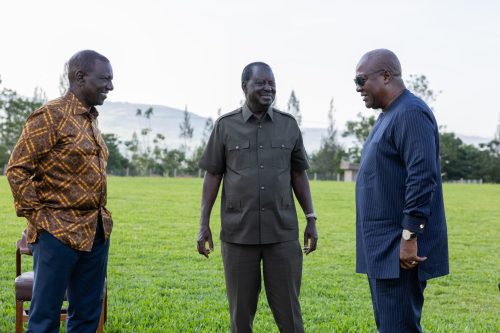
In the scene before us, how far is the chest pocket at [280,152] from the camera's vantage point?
4.45m

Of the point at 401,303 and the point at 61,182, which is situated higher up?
the point at 61,182

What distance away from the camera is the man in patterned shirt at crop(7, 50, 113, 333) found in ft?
12.4

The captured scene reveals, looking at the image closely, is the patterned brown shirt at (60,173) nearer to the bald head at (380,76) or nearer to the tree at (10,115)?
the bald head at (380,76)

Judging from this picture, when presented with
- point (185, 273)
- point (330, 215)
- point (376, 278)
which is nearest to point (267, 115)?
point (376, 278)

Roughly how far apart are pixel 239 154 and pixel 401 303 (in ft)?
5.02

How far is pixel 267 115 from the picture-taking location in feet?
14.8

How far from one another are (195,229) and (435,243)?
11383mm

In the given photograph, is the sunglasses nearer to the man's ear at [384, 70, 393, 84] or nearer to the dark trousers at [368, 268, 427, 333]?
the man's ear at [384, 70, 393, 84]

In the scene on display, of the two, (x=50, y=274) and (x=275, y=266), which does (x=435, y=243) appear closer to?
(x=275, y=266)

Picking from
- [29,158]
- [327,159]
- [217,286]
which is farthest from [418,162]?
[327,159]

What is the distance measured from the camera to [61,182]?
3887mm

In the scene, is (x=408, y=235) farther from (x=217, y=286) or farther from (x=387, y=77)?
(x=217, y=286)

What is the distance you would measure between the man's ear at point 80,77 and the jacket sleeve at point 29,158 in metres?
0.29

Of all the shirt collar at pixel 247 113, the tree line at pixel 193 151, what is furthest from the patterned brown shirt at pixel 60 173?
the tree line at pixel 193 151
